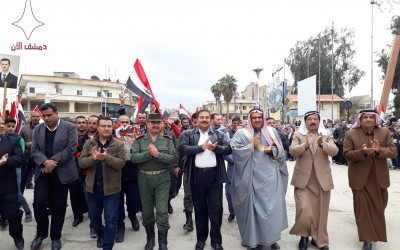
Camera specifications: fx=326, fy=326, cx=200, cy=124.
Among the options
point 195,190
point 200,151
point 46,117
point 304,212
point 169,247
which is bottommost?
point 169,247

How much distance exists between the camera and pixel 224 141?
15.1ft

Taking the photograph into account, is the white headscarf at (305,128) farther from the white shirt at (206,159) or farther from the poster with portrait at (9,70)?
the poster with portrait at (9,70)

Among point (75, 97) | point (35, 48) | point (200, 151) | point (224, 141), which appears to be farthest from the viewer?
point (75, 97)

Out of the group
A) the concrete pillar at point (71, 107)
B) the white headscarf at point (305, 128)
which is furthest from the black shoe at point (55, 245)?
the concrete pillar at point (71, 107)

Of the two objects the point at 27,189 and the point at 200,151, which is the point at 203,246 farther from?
the point at 27,189

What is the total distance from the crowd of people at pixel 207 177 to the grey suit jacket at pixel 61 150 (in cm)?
1

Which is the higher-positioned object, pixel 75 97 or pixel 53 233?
pixel 75 97

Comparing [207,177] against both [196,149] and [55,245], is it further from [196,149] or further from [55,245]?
[55,245]

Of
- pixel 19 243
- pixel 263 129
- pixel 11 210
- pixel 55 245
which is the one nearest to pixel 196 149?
pixel 263 129

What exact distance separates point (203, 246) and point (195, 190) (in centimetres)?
77

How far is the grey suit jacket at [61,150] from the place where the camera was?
4.30 meters

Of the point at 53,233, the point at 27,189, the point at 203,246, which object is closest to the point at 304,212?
the point at 203,246

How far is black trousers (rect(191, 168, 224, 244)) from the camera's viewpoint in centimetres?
438

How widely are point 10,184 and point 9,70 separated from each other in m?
4.20
